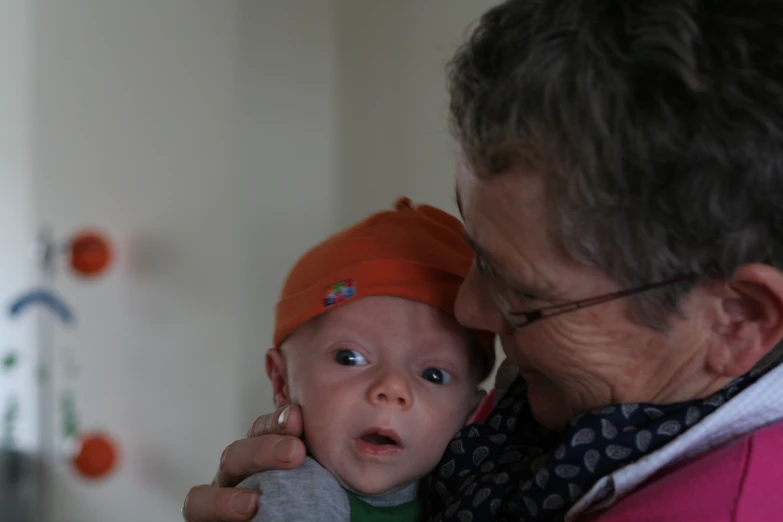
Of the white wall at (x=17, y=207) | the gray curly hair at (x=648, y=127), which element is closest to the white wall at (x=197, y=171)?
the white wall at (x=17, y=207)

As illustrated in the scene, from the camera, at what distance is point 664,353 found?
85cm

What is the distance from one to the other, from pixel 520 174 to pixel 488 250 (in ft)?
0.36

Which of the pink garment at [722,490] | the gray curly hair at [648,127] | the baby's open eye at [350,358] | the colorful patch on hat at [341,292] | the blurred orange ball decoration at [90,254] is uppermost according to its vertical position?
the gray curly hair at [648,127]

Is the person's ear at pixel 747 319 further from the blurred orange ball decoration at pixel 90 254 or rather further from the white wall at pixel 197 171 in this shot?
the blurred orange ball decoration at pixel 90 254

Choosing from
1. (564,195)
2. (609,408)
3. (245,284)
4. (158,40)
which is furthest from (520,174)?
(158,40)

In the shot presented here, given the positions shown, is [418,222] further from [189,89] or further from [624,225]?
[189,89]

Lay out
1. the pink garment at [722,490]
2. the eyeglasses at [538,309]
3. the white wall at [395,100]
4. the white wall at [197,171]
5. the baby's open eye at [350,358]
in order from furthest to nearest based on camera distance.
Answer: the white wall at [197,171] < the white wall at [395,100] < the baby's open eye at [350,358] < the eyeglasses at [538,309] < the pink garment at [722,490]

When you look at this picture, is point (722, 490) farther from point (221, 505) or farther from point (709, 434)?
point (221, 505)

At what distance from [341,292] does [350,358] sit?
3.6 inches

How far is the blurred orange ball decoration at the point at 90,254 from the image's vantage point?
9.41ft

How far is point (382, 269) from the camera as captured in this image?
1.07m

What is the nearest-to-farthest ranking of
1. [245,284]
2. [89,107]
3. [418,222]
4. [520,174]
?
[520,174] → [418,222] → [245,284] → [89,107]

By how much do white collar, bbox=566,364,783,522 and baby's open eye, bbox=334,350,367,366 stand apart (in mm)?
347

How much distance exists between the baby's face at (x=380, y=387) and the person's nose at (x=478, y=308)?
0.09m
